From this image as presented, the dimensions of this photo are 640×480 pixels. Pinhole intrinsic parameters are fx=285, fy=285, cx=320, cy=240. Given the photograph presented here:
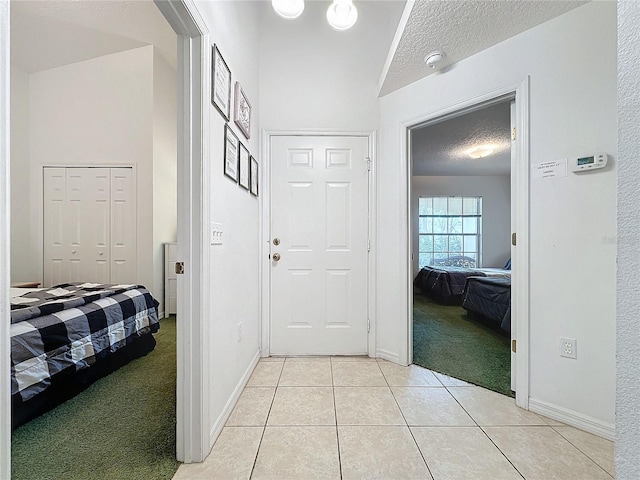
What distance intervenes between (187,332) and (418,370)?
178 centimetres

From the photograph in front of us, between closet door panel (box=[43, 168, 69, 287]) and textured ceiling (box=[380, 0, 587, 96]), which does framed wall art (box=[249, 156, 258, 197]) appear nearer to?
textured ceiling (box=[380, 0, 587, 96])

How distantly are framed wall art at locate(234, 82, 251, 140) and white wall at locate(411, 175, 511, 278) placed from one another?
4508 mm

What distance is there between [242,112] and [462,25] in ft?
4.73

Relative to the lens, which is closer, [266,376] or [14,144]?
[266,376]

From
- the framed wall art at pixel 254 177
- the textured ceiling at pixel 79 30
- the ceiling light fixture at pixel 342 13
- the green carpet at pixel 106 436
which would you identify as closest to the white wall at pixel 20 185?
the textured ceiling at pixel 79 30

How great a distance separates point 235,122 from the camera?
1.78 meters

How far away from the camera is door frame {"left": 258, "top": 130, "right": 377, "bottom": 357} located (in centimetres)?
252

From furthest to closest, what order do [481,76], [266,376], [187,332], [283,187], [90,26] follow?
[90,26] → [283,187] → [266,376] → [481,76] → [187,332]

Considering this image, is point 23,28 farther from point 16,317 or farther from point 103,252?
point 16,317

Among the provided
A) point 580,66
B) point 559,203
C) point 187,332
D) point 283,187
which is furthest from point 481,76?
point 187,332

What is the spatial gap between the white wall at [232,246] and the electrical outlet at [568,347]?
1.90 metres

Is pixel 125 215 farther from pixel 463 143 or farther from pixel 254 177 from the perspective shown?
pixel 463 143

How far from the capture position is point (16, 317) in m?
1.58

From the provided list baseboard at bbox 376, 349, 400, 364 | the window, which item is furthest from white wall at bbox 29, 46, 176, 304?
the window
